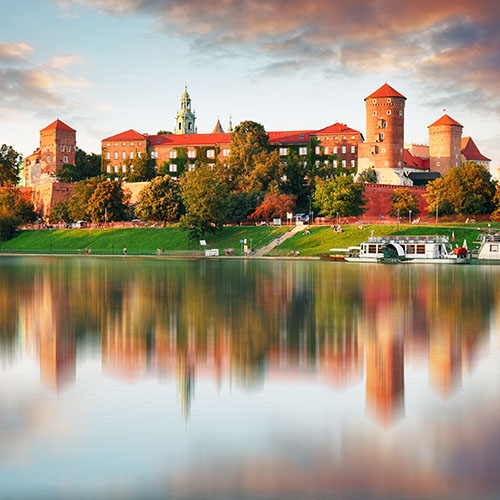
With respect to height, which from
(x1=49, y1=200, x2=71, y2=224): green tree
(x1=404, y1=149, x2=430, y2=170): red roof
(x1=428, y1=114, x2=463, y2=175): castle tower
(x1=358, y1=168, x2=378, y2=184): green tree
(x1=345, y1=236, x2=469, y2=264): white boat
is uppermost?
(x1=428, y1=114, x2=463, y2=175): castle tower

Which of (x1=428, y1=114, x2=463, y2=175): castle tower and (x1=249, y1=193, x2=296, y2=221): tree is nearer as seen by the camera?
(x1=249, y1=193, x2=296, y2=221): tree

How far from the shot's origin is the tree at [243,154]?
77.2m

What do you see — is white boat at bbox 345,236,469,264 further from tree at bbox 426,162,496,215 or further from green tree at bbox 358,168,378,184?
green tree at bbox 358,168,378,184

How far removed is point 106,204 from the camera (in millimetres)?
73188

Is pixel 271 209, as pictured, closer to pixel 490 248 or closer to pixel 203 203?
pixel 203 203

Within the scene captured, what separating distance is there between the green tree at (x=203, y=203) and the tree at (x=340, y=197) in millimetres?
7922

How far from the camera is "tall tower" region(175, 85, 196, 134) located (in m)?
136

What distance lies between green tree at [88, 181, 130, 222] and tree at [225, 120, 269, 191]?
10.6 m

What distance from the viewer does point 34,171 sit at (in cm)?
11212

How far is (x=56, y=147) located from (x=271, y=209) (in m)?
48.4

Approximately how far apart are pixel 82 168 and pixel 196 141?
58.9ft

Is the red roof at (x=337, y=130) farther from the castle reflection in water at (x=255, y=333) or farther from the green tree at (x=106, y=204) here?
the castle reflection in water at (x=255, y=333)

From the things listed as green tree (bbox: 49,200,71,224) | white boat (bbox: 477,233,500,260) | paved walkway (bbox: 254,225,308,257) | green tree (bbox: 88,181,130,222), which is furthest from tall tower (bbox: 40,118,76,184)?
white boat (bbox: 477,233,500,260)

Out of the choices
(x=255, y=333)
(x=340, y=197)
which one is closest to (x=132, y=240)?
(x=340, y=197)
